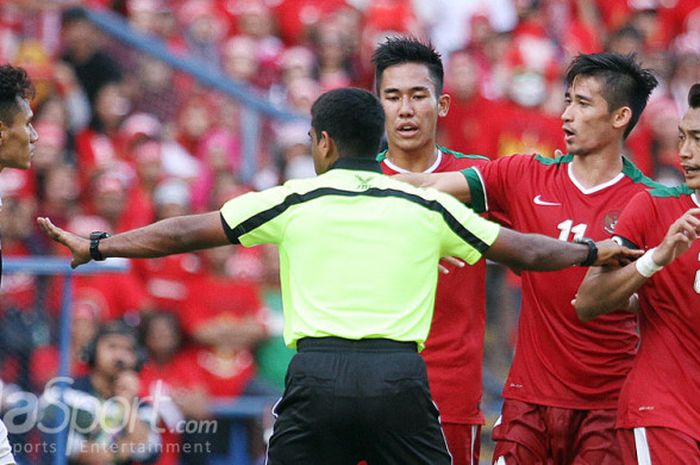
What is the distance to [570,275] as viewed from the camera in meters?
7.11

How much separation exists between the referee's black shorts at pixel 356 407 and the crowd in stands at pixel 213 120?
356cm

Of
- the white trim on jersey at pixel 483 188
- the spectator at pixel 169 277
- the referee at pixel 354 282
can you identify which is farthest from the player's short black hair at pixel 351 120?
the spectator at pixel 169 277

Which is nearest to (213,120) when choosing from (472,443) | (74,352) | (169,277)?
(169,277)

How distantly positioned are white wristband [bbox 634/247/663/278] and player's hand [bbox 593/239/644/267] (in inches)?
4.1

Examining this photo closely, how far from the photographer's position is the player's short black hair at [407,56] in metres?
7.79

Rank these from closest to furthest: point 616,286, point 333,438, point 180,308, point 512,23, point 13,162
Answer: point 333,438 < point 616,286 < point 13,162 < point 180,308 < point 512,23

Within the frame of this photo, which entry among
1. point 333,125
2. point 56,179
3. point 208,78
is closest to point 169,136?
point 208,78

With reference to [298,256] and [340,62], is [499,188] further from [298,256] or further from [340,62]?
[340,62]

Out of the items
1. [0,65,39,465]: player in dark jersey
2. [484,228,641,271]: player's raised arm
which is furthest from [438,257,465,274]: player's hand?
[0,65,39,465]: player in dark jersey

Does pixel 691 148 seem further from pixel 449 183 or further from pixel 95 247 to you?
pixel 95 247

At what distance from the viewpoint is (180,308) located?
1065cm

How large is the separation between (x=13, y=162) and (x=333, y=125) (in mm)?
1921

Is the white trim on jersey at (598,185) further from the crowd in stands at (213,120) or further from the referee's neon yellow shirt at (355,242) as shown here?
the crowd in stands at (213,120)

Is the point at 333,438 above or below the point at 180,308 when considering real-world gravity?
below
